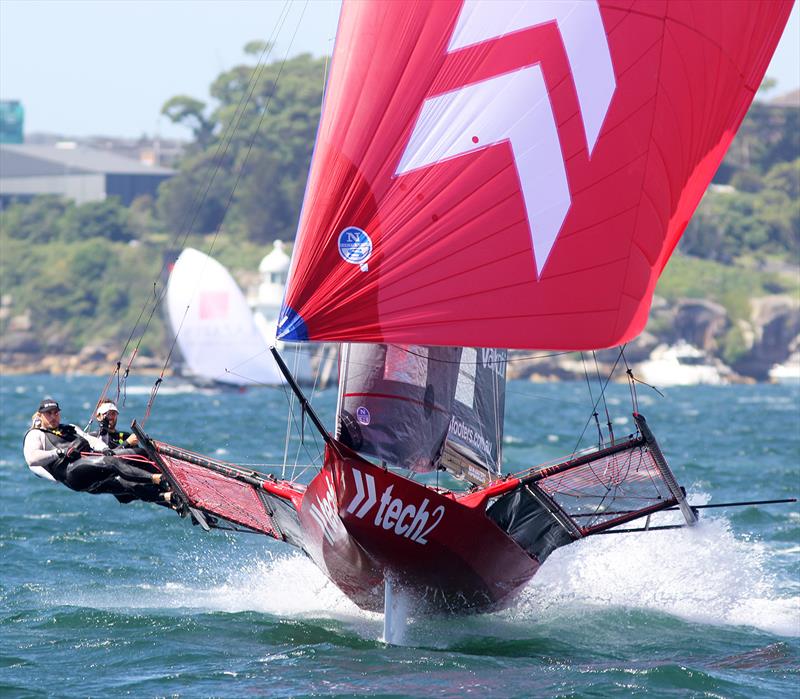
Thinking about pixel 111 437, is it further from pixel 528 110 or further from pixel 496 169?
pixel 528 110

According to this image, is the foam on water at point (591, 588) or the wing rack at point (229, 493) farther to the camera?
the foam on water at point (591, 588)

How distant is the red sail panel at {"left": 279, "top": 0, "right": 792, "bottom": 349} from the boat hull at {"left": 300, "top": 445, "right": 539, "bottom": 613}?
96 cm

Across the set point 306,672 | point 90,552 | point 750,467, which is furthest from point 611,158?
point 750,467

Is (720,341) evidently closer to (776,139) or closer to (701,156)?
(776,139)

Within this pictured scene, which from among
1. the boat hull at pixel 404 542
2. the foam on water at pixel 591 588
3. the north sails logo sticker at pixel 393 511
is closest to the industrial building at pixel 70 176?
the foam on water at pixel 591 588

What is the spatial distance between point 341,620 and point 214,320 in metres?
38.5

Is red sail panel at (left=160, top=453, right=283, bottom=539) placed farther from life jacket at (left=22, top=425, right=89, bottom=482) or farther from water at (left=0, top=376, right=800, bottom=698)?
water at (left=0, top=376, right=800, bottom=698)

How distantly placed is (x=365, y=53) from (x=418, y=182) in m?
0.76

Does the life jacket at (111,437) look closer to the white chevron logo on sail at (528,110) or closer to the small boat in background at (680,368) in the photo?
the white chevron logo on sail at (528,110)

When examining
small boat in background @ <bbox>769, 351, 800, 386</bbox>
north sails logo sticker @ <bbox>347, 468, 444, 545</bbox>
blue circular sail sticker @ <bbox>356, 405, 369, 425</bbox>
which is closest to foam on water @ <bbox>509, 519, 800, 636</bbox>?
north sails logo sticker @ <bbox>347, 468, 444, 545</bbox>

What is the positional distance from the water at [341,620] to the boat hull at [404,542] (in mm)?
307

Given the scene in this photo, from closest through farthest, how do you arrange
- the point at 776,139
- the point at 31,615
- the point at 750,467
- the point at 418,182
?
the point at 418,182 < the point at 31,615 < the point at 750,467 < the point at 776,139

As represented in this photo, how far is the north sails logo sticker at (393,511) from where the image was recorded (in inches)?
362

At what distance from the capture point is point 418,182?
343 inches
